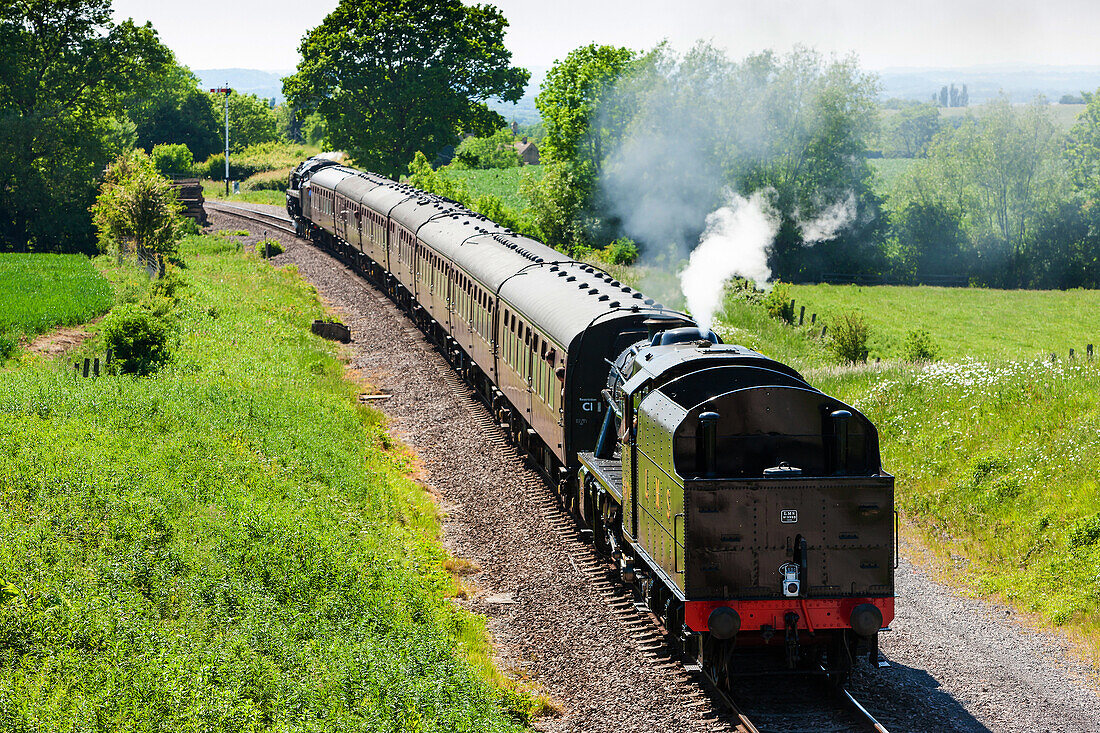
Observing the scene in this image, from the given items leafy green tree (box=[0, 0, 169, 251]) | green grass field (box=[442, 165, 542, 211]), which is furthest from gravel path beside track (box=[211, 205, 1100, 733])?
green grass field (box=[442, 165, 542, 211])

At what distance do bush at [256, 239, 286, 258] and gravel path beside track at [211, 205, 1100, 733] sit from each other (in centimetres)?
2965

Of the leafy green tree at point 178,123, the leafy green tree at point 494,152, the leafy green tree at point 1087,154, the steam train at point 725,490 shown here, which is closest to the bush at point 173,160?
the leafy green tree at point 178,123

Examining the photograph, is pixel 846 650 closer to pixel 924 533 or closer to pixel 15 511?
pixel 924 533

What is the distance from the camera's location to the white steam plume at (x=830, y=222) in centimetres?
6062

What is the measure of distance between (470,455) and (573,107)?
44229 millimetres

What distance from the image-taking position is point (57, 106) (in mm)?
52062

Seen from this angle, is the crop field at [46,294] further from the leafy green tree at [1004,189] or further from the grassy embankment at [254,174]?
the leafy green tree at [1004,189]

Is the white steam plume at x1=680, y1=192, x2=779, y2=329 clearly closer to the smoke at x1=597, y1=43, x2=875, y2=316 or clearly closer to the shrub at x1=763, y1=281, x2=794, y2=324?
the shrub at x1=763, y1=281, x2=794, y2=324

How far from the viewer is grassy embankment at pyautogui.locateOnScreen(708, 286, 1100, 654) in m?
16.3

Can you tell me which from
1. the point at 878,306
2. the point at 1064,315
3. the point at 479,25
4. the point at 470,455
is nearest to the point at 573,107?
the point at 479,25

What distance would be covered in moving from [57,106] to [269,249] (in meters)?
14.4

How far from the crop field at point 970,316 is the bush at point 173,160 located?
53803 mm

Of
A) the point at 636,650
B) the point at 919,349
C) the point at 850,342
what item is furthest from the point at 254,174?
the point at 636,650

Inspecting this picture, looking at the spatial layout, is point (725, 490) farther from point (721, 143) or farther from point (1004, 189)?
point (1004, 189)
